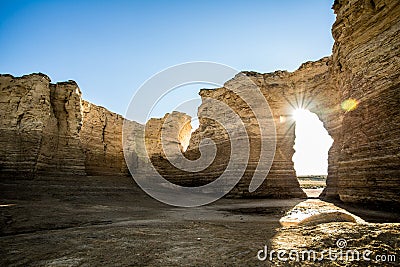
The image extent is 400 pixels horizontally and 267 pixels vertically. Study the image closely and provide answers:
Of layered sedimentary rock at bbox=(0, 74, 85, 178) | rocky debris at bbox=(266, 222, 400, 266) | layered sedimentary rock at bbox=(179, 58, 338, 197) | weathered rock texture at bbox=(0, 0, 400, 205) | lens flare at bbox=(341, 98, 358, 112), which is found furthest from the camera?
layered sedimentary rock at bbox=(179, 58, 338, 197)

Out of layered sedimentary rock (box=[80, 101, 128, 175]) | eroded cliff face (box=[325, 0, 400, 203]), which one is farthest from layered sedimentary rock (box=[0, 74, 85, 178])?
eroded cliff face (box=[325, 0, 400, 203])

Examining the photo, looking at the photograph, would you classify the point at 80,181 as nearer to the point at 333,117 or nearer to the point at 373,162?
the point at 373,162

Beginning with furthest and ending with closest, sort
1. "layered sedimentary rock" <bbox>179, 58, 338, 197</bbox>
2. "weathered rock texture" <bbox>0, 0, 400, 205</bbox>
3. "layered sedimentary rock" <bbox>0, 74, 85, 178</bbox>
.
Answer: "layered sedimentary rock" <bbox>179, 58, 338, 197</bbox> → "layered sedimentary rock" <bbox>0, 74, 85, 178</bbox> → "weathered rock texture" <bbox>0, 0, 400, 205</bbox>

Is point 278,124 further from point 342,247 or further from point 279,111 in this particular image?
point 342,247

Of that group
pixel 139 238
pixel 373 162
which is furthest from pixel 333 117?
pixel 139 238

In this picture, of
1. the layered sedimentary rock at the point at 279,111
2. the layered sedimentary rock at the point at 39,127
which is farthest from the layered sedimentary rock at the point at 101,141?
the layered sedimentary rock at the point at 279,111

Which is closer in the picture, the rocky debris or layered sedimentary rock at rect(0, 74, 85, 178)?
the rocky debris

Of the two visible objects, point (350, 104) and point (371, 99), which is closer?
point (371, 99)

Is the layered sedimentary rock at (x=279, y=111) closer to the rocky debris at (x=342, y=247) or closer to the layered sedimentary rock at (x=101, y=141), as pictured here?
the layered sedimentary rock at (x=101, y=141)

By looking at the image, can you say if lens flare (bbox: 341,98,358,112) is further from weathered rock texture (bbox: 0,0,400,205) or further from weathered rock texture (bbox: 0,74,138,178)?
weathered rock texture (bbox: 0,74,138,178)

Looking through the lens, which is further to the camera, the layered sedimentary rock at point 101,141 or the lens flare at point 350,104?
the layered sedimentary rock at point 101,141

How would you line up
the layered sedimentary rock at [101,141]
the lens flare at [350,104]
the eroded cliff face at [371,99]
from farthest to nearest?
the layered sedimentary rock at [101,141]
the lens flare at [350,104]
the eroded cliff face at [371,99]

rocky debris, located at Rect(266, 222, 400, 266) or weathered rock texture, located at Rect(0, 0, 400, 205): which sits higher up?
weathered rock texture, located at Rect(0, 0, 400, 205)

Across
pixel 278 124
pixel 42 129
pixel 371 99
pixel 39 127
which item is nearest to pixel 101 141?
pixel 42 129
